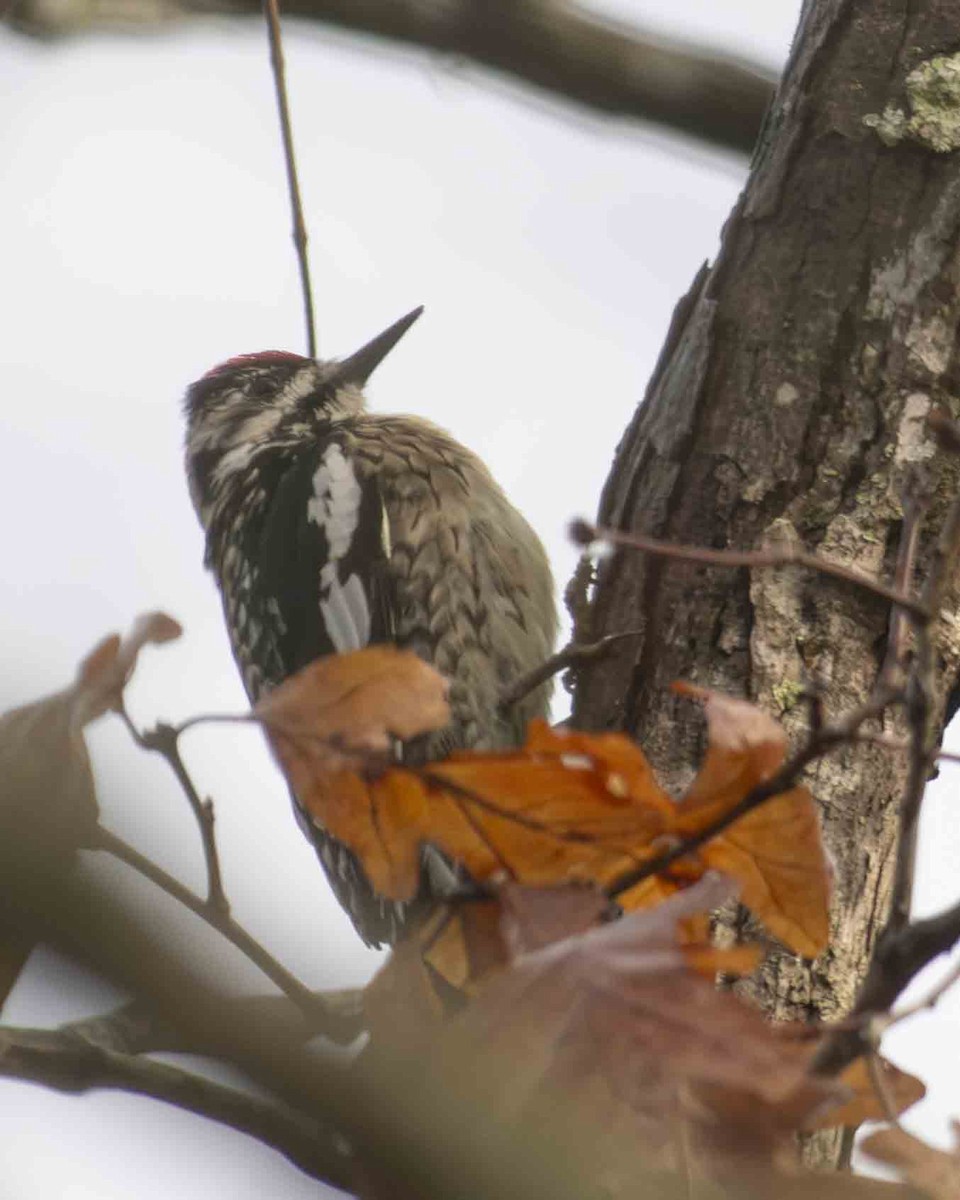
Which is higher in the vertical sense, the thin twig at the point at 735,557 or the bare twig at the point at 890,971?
the thin twig at the point at 735,557

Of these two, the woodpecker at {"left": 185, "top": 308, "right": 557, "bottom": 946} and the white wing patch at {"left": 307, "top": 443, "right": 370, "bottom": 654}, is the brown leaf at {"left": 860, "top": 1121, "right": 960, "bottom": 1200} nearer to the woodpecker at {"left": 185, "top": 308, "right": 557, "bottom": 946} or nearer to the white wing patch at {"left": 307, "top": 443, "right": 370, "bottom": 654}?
the woodpecker at {"left": 185, "top": 308, "right": 557, "bottom": 946}

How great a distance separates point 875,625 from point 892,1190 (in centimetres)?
115

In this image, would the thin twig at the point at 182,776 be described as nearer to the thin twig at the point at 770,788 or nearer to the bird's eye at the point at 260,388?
the thin twig at the point at 770,788

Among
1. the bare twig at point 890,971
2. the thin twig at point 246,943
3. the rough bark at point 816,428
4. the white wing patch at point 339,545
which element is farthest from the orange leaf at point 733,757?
the white wing patch at point 339,545

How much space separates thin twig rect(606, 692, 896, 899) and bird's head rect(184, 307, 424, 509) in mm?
3369

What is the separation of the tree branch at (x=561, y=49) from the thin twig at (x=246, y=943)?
438cm

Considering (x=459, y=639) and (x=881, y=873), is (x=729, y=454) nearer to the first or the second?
(x=881, y=873)

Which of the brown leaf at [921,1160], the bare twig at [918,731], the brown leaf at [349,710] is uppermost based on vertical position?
the bare twig at [918,731]

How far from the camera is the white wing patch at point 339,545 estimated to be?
4016 millimetres

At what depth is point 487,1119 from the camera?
1.18m

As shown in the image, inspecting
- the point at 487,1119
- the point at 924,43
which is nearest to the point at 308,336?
the point at 924,43

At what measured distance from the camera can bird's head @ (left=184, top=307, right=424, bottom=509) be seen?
525 centimetres

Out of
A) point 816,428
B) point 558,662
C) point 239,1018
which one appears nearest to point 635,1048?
point 239,1018

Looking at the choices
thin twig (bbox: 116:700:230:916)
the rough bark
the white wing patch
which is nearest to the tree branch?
the white wing patch
